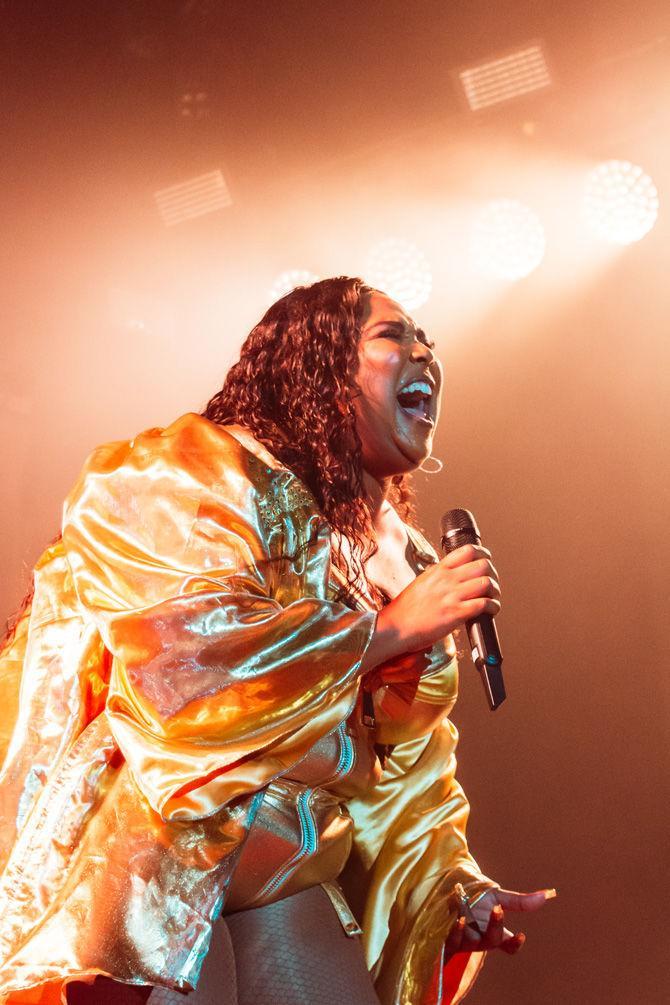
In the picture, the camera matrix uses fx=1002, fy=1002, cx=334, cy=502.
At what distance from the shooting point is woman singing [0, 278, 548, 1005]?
42.1 inches

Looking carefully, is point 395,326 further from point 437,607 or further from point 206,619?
point 206,619

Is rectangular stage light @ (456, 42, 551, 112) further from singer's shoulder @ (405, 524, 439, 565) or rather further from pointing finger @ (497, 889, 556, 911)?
pointing finger @ (497, 889, 556, 911)

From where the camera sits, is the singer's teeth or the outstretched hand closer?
the outstretched hand

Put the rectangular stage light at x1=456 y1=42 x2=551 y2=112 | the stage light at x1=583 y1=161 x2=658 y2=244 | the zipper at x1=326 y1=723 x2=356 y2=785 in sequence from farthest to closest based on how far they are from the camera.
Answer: the stage light at x1=583 y1=161 x2=658 y2=244 → the rectangular stage light at x1=456 y1=42 x2=551 y2=112 → the zipper at x1=326 y1=723 x2=356 y2=785

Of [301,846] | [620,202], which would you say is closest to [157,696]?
[301,846]

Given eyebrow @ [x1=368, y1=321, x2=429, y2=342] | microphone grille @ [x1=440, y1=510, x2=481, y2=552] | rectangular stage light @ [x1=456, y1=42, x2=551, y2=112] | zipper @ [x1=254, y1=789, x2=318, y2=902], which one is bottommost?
zipper @ [x1=254, y1=789, x2=318, y2=902]

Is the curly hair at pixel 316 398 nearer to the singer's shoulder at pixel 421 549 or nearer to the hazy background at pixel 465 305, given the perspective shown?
the singer's shoulder at pixel 421 549

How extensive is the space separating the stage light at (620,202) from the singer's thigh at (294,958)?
2267 millimetres

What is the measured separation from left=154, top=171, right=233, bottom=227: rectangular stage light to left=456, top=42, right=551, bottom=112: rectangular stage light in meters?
0.73

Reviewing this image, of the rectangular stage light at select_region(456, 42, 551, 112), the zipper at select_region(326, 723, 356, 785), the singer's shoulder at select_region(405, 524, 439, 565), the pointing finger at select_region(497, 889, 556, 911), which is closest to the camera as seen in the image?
the zipper at select_region(326, 723, 356, 785)

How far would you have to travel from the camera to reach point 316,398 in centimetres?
165

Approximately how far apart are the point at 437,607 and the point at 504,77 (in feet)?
6.78

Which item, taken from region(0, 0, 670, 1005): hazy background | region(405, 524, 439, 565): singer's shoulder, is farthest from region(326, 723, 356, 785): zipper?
region(0, 0, 670, 1005): hazy background

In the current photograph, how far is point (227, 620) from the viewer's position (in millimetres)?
1104
